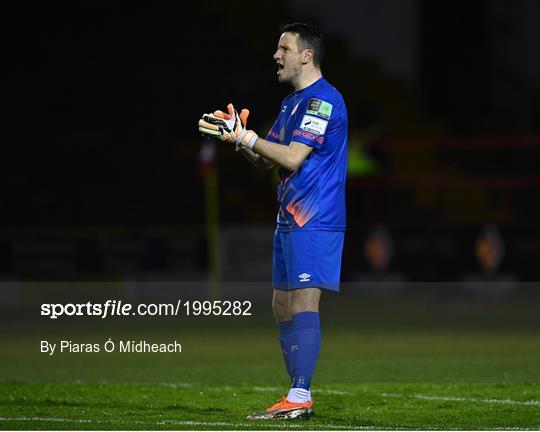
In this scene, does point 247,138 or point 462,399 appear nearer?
point 247,138

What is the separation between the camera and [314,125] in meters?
8.80

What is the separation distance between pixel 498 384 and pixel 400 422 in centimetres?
293

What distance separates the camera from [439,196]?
115 feet

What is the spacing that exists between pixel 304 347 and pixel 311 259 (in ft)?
1.81

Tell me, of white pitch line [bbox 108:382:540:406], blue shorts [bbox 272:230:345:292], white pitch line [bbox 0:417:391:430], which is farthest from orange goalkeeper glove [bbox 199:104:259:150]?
white pitch line [bbox 108:382:540:406]

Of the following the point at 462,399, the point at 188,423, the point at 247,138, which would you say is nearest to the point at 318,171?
the point at 247,138

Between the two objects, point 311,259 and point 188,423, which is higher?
point 311,259

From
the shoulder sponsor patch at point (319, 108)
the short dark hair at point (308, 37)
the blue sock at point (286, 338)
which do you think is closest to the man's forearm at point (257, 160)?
the shoulder sponsor patch at point (319, 108)

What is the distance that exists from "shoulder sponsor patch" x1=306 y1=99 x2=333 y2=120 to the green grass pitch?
6.25ft

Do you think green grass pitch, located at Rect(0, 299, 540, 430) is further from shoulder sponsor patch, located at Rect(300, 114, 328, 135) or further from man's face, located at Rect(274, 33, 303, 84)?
man's face, located at Rect(274, 33, 303, 84)

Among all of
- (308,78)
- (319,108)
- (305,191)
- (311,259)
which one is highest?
(308,78)

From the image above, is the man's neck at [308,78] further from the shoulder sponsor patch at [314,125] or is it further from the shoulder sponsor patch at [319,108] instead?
the shoulder sponsor patch at [314,125]

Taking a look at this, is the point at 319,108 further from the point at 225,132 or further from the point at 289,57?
the point at 225,132

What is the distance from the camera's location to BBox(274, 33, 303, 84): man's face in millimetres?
8930
